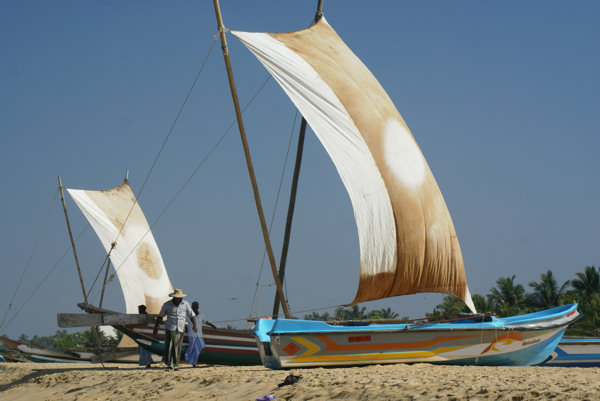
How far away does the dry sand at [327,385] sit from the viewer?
26.7ft

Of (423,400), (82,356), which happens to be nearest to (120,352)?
(82,356)

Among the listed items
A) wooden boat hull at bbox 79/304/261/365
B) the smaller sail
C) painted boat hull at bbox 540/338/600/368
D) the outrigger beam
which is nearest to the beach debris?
wooden boat hull at bbox 79/304/261/365

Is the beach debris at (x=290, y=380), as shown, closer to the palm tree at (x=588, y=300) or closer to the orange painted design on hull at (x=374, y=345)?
the orange painted design on hull at (x=374, y=345)

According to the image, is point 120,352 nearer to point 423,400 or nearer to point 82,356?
point 82,356

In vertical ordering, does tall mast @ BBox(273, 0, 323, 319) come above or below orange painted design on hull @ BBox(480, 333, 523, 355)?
above

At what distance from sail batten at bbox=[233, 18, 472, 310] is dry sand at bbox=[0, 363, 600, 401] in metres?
2.60

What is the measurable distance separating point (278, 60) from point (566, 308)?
8.51m

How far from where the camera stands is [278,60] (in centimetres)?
1515

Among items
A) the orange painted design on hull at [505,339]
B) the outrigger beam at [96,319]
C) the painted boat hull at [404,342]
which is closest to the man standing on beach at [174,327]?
the painted boat hull at [404,342]

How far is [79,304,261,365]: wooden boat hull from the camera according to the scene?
621 inches

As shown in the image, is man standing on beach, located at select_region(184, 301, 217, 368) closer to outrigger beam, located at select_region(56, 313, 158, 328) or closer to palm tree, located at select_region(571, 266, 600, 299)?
outrigger beam, located at select_region(56, 313, 158, 328)

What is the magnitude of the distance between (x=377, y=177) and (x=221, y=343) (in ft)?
17.7

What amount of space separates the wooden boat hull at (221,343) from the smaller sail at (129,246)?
28.4ft

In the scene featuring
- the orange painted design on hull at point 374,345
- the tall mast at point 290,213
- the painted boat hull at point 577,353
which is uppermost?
the tall mast at point 290,213
